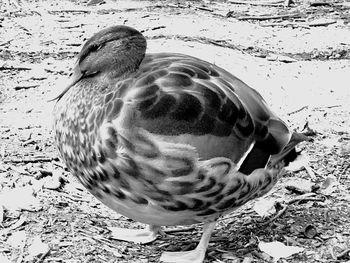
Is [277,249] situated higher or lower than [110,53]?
lower

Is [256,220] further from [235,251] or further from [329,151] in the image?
[329,151]

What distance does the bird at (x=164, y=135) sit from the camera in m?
2.75

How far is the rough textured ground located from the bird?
0.28 metres

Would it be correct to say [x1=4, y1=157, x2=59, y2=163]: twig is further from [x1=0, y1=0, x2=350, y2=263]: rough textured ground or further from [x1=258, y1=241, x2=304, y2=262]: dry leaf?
[x1=258, y1=241, x2=304, y2=262]: dry leaf

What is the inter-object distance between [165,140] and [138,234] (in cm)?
64

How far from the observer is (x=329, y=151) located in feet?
→ 12.6

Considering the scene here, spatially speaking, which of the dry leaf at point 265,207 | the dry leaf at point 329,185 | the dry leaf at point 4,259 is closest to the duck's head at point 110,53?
the dry leaf at point 4,259

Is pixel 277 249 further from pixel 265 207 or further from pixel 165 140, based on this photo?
pixel 165 140

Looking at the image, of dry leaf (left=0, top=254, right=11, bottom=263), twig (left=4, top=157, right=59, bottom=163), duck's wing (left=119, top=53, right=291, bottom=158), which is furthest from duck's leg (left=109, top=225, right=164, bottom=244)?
twig (left=4, top=157, right=59, bottom=163)

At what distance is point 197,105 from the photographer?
9.23 feet

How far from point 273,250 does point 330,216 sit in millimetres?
373

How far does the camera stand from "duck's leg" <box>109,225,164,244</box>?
3189 mm

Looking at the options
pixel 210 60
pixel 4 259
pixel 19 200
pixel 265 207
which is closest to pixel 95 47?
pixel 19 200

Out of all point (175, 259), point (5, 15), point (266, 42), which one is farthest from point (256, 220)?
point (5, 15)
